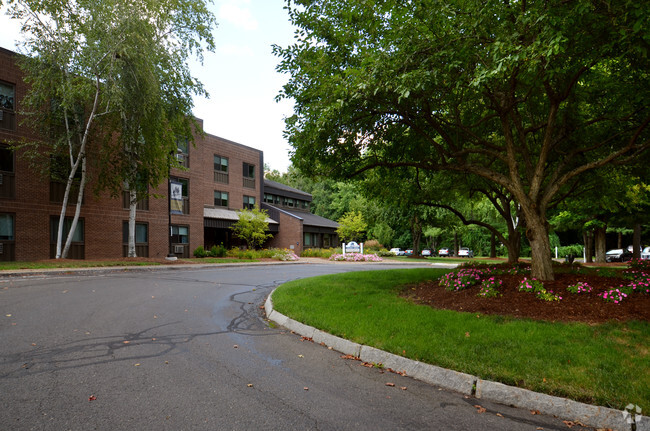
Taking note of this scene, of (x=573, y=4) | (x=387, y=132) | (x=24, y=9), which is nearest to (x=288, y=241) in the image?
(x=24, y=9)

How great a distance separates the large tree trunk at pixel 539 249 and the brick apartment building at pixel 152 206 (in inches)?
852

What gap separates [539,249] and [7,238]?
933 inches

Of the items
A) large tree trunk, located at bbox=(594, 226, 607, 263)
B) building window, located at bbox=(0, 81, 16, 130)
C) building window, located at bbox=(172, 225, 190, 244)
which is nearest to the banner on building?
building window, located at bbox=(172, 225, 190, 244)

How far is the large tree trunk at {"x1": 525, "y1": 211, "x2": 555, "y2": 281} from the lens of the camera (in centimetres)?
787

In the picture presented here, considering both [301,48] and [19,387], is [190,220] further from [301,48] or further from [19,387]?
[19,387]

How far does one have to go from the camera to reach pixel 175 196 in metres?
27.0

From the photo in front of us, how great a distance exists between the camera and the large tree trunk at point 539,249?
310 inches

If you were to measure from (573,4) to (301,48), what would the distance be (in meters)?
5.85

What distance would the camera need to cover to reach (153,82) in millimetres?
19375

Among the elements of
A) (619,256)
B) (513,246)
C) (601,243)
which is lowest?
(619,256)

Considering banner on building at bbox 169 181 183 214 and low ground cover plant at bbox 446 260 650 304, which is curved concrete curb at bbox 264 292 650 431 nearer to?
low ground cover plant at bbox 446 260 650 304

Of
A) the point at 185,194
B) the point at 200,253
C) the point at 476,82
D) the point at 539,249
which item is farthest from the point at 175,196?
the point at 476,82

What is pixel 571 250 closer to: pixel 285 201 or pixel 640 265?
pixel 285 201

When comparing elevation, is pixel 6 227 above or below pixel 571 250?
above
